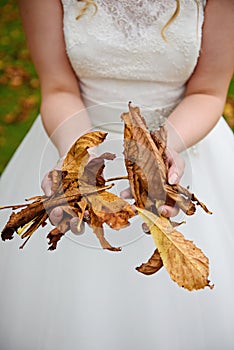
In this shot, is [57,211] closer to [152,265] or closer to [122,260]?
[152,265]

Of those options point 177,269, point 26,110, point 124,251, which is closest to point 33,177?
point 124,251

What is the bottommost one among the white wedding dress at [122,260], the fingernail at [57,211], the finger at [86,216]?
the white wedding dress at [122,260]

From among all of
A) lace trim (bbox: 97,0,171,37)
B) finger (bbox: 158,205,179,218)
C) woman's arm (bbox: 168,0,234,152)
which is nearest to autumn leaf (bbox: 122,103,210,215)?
finger (bbox: 158,205,179,218)

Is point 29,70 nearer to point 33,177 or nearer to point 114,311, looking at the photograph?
point 33,177

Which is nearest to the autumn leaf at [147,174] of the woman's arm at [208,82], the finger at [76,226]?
the finger at [76,226]

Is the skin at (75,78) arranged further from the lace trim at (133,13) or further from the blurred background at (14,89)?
the blurred background at (14,89)

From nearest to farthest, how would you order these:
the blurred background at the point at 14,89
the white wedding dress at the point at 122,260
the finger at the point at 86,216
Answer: the finger at the point at 86,216
the white wedding dress at the point at 122,260
the blurred background at the point at 14,89

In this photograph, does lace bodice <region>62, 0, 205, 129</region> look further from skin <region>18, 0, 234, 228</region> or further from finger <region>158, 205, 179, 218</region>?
finger <region>158, 205, 179, 218</region>
